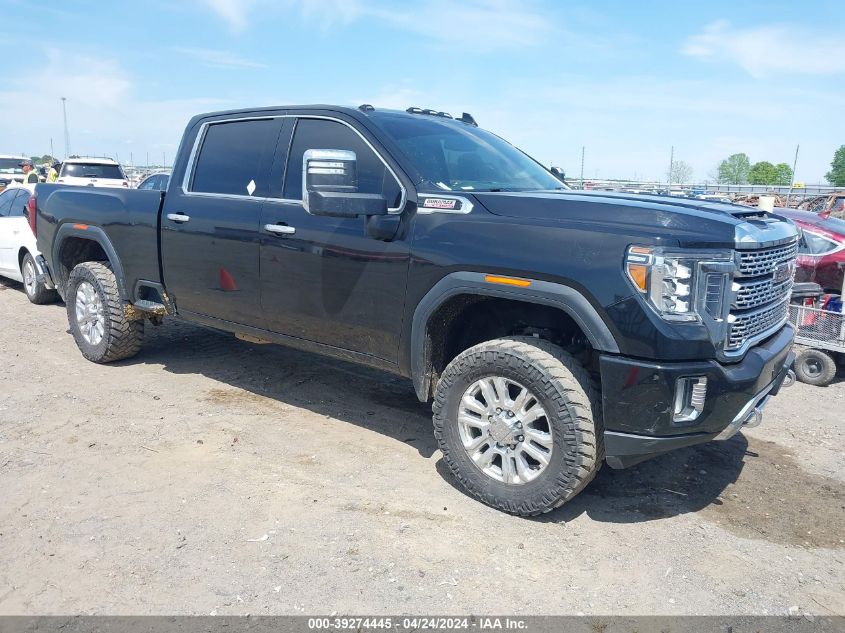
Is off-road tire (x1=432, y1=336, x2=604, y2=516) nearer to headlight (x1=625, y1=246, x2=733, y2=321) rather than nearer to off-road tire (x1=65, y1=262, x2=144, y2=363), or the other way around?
headlight (x1=625, y1=246, x2=733, y2=321)

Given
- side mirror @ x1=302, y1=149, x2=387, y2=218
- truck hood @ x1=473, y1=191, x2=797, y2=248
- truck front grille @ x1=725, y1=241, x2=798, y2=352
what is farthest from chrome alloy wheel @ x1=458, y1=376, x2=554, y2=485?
side mirror @ x1=302, y1=149, x2=387, y2=218

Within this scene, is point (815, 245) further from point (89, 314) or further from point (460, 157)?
point (89, 314)

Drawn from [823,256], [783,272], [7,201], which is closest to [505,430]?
[783,272]

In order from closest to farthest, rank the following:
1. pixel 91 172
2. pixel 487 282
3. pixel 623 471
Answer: pixel 487 282 → pixel 623 471 → pixel 91 172

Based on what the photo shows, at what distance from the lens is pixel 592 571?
326 centimetres

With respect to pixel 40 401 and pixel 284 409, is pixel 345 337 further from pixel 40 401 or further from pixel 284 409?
pixel 40 401

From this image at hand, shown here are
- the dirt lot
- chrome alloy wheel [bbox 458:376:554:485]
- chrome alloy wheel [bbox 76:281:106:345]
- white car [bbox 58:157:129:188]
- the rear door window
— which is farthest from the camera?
white car [bbox 58:157:129:188]

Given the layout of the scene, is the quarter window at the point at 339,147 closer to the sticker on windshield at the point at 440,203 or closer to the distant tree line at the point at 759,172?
the sticker on windshield at the point at 440,203

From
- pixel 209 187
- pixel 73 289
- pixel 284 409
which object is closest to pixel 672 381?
pixel 284 409

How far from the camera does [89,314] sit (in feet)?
20.6

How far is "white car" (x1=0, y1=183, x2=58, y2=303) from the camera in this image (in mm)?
9422

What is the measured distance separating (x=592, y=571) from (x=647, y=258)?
4.88 feet

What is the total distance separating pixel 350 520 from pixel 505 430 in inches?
37.2

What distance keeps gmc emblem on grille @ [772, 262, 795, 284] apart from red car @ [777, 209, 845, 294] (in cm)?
447
